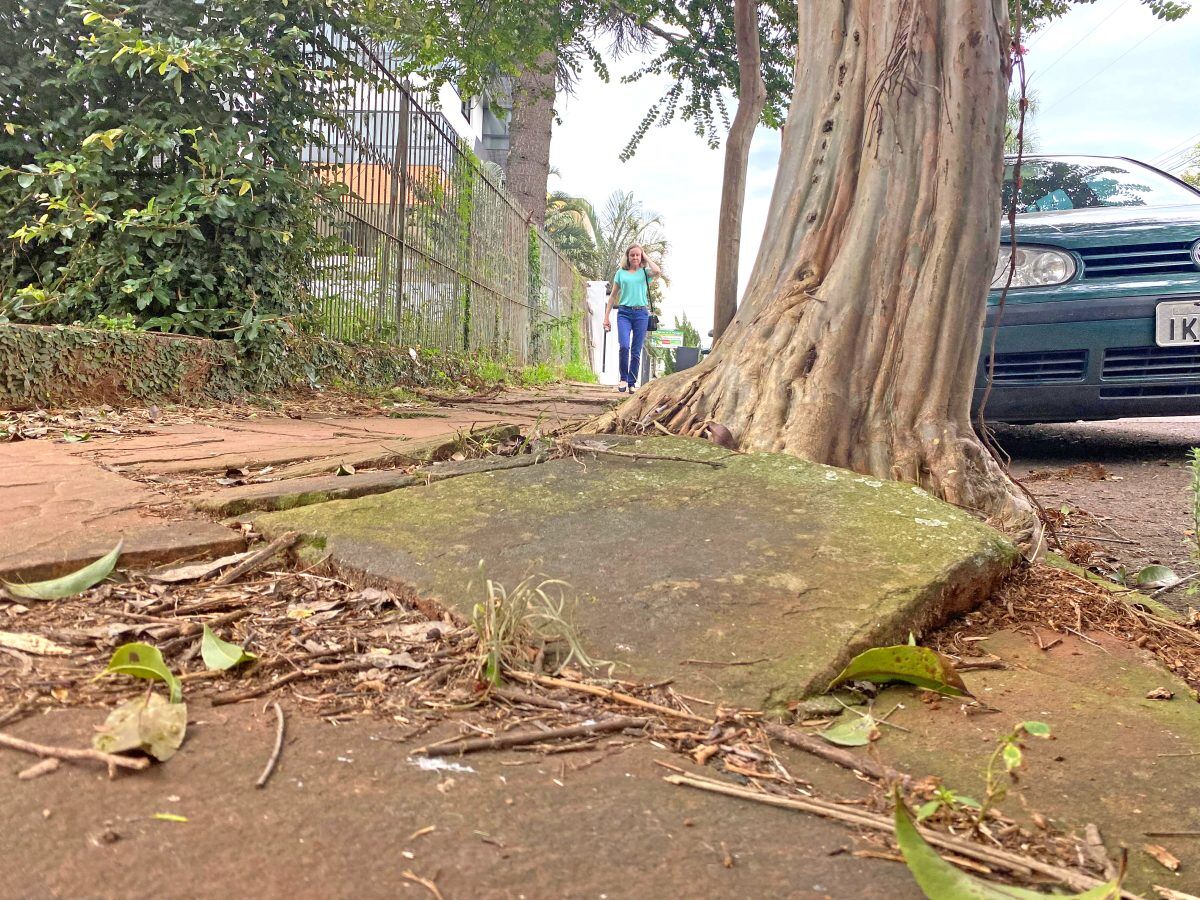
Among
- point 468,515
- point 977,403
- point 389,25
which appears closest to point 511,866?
point 468,515

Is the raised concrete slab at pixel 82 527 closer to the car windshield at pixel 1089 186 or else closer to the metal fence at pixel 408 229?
the metal fence at pixel 408 229

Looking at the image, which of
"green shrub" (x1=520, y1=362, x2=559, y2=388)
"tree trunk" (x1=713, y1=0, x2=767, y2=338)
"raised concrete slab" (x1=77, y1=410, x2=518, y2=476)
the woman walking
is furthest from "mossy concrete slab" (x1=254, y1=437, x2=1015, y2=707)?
"green shrub" (x1=520, y1=362, x2=559, y2=388)

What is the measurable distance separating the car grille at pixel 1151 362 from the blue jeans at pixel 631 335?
6.00 meters

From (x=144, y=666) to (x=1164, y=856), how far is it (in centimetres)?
122

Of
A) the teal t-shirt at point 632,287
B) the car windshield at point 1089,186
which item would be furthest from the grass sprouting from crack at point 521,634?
the teal t-shirt at point 632,287

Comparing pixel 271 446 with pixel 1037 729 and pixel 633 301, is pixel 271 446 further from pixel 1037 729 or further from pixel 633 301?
pixel 633 301

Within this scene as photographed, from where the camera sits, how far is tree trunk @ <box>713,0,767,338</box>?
704 centimetres

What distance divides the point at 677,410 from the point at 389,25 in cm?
502

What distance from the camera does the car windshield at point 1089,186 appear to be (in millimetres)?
5074

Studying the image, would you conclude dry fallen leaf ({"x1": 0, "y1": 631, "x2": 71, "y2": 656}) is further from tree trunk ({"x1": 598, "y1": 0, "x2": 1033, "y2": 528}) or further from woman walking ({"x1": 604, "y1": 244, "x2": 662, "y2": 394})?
woman walking ({"x1": 604, "y1": 244, "x2": 662, "y2": 394})

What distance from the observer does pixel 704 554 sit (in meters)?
1.79

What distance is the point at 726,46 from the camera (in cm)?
835

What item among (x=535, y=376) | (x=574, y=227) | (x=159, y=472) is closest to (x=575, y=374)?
(x=535, y=376)

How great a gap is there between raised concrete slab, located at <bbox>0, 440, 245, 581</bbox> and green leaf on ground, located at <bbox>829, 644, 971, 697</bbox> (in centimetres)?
122
